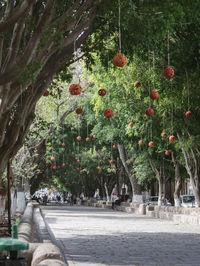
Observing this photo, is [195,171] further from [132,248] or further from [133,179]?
[132,248]

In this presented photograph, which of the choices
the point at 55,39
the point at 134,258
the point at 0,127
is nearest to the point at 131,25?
the point at 55,39

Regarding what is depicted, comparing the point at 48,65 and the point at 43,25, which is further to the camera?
the point at 48,65

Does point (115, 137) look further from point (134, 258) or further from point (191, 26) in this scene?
point (134, 258)

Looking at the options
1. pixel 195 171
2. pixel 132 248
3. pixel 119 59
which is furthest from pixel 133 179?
pixel 119 59

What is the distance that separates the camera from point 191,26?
15.5 metres

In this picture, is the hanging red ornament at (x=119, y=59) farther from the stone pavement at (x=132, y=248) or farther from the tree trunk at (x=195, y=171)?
the tree trunk at (x=195, y=171)

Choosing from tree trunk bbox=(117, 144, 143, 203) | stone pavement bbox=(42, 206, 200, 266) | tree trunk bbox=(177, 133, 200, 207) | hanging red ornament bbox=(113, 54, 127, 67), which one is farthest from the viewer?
tree trunk bbox=(117, 144, 143, 203)

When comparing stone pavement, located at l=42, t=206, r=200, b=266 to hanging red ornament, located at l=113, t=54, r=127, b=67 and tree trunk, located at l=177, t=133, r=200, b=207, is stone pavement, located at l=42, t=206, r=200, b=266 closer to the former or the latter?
hanging red ornament, located at l=113, t=54, r=127, b=67

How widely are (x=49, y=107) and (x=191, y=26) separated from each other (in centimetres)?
1783

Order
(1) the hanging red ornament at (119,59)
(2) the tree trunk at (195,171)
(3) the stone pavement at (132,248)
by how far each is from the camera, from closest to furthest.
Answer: (1) the hanging red ornament at (119,59), (3) the stone pavement at (132,248), (2) the tree trunk at (195,171)

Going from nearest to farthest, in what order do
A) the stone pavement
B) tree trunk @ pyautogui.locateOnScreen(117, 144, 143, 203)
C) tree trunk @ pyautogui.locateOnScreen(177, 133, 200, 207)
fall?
the stone pavement < tree trunk @ pyautogui.locateOnScreen(177, 133, 200, 207) < tree trunk @ pyautogui.locateOnScreen(117, 144, 143, 203)


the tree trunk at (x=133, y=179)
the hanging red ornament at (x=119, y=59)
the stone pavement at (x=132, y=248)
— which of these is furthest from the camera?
the tree trunk at (x=133, y=179)

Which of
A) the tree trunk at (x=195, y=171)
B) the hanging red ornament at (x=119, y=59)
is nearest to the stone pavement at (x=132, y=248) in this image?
the hanging red ornament at (x=119, y=59)

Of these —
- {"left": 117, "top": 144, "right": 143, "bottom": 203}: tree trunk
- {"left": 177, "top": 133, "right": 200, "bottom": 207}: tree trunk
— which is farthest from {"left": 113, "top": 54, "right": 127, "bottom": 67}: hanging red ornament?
{"left": 117, "top": 144, "right": 143, "bottom": 203}: tree trunk
